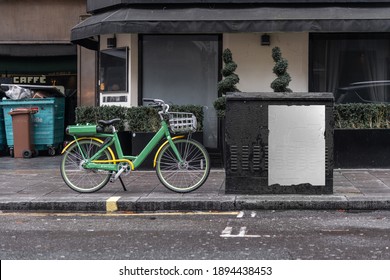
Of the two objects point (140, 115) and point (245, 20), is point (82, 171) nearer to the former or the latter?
point (140, 115)

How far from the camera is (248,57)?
11.4 metres

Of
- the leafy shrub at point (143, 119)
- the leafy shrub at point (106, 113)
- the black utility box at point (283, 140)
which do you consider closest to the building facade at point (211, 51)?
the leafy shrub at point (106, 113)

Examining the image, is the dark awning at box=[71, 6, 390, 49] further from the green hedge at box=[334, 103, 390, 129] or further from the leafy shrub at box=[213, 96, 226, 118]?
the green hedge at box=[334, 103, 390, 129]

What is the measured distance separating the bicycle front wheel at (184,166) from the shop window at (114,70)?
3705 millimetres

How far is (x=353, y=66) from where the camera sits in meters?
11.3

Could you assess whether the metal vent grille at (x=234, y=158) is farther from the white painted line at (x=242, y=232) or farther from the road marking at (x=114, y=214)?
the white painted line at (x=242, y=232)

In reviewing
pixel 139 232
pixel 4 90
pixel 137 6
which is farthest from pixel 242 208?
pixel 4 90

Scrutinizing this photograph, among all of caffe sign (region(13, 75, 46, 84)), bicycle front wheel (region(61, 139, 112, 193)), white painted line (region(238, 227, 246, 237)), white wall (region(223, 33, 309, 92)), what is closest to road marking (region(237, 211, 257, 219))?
white painted line (region(238, 227, 246, 237))

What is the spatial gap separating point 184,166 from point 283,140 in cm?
140

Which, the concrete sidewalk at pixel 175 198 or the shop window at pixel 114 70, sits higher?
the shop window at pixel 114 70

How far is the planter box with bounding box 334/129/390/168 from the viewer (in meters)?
10.4

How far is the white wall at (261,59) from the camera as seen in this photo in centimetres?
1130

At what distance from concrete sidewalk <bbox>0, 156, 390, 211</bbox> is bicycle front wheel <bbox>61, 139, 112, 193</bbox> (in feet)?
0.47
